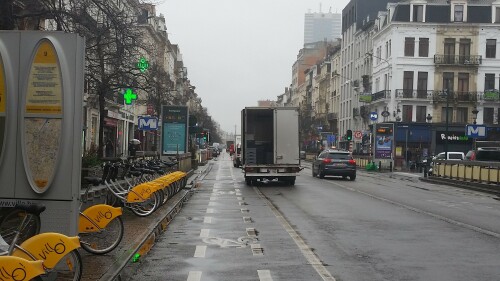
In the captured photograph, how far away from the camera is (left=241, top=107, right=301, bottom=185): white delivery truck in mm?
25938

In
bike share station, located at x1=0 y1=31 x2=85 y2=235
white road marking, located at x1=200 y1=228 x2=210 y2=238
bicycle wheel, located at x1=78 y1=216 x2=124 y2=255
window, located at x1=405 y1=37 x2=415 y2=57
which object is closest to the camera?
bike share station, located at x1=0 y1=31 x2=85 y2=235

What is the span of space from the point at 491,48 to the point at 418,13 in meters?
8.22

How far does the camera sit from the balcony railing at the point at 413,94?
63.2 metres

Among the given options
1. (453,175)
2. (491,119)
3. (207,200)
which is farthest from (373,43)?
→ (207,200)

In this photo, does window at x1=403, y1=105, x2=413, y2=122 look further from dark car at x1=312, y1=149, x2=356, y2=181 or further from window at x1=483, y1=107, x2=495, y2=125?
dark car at x1=312, y1=149, x2=356, y2=181

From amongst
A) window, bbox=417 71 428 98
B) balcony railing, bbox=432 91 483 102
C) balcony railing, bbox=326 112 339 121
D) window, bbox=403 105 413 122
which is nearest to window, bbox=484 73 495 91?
balcony railing, bbox=432 91 483 102

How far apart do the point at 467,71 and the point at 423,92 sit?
16.3 feet

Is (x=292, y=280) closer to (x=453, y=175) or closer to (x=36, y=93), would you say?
(x=36, y=93)

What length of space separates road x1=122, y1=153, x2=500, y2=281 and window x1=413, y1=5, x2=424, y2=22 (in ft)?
161

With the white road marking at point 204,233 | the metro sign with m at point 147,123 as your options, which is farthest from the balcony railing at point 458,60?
the white road marking at point 204,233

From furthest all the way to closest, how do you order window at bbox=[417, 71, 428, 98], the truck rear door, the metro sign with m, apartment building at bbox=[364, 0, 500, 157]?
1. window at bbox=[417, 71, 428, 98]
2. apartment building at bbox=[364, 0, 500, 157]
3. the metro sign with m
4. the truck rear door

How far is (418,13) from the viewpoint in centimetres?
6425

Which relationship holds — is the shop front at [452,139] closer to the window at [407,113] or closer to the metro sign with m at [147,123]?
the window at [407,113]

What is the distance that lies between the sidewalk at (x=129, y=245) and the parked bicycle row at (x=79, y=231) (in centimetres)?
19
